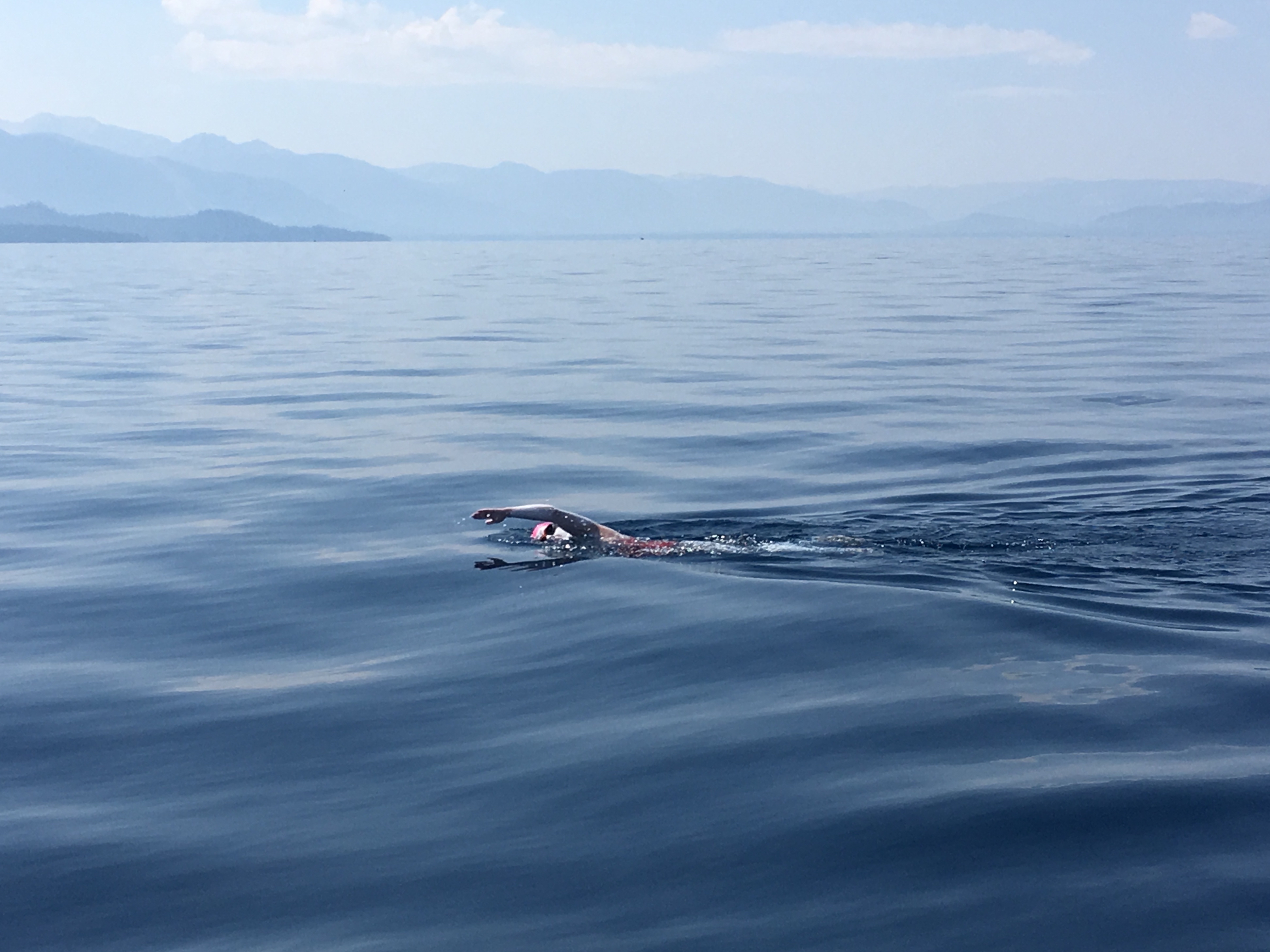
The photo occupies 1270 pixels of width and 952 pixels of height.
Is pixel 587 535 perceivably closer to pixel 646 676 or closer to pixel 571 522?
pixel 571 522

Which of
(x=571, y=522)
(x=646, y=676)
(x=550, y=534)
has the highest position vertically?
(x=571, y=522)

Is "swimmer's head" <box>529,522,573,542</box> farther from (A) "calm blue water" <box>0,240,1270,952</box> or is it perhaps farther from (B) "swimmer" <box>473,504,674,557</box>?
(A) "calm blue water" <box>0,240,1270,952</box>

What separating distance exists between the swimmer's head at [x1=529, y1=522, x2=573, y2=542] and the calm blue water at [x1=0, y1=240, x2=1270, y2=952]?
455 millimetres

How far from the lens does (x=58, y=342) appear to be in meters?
39.0

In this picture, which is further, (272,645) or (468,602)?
(468,602)

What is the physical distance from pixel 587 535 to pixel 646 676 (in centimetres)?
395

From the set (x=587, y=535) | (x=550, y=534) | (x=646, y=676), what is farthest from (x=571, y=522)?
(x=646, y=676)

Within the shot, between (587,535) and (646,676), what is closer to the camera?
(646,676)

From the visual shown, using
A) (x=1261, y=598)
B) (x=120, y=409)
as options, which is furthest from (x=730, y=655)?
(x=120, y=409)

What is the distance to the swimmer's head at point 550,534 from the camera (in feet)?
44.9

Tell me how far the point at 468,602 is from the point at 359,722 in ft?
10.1

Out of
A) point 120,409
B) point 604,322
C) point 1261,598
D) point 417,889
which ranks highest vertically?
point 604,322

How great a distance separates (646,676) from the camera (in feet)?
32.1

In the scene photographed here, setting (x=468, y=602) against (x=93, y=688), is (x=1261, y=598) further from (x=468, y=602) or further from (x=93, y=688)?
(x=93, y=688)
